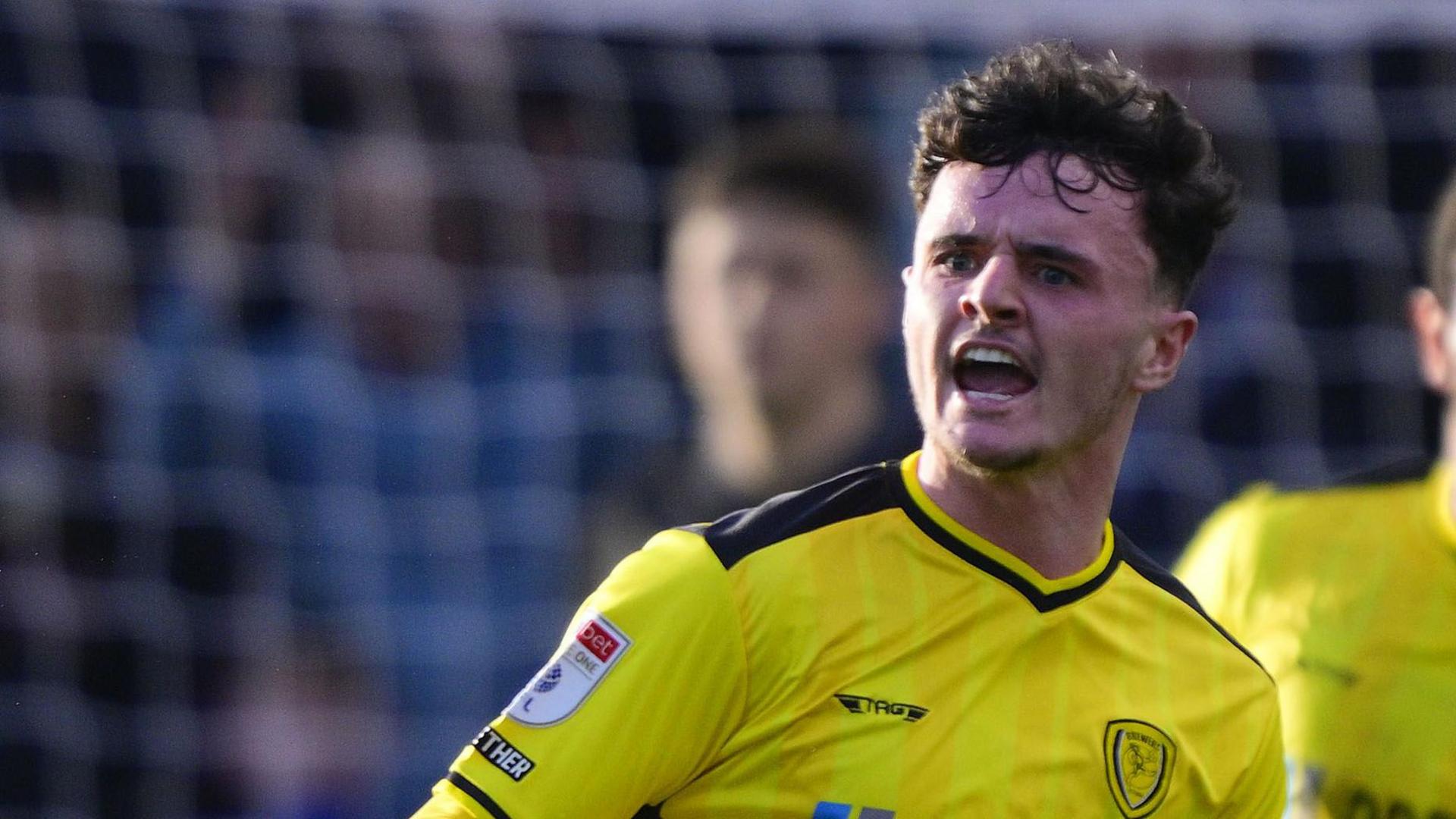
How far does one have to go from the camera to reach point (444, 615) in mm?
6773

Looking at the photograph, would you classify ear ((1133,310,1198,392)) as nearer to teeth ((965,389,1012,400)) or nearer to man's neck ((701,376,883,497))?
teeth ((965,389,1012,400))

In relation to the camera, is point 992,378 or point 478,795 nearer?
point 478,795

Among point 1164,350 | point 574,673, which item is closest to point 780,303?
point 1164,350

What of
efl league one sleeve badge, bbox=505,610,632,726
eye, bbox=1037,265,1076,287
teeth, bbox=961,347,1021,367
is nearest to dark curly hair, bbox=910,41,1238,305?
eye, bbox=1037,265,1076,287

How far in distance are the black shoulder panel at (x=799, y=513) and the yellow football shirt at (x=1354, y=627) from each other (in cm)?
115

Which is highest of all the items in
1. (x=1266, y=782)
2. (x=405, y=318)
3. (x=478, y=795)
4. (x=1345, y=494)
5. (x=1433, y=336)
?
(x=405, y=318)

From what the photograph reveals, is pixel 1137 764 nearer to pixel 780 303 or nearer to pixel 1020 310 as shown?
pixel 1020 310

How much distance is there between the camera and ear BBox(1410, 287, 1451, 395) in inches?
156

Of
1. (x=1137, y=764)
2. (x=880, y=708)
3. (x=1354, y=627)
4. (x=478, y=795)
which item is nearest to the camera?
(x=478, y=795)

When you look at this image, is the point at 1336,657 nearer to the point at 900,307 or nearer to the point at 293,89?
the point at 900,307

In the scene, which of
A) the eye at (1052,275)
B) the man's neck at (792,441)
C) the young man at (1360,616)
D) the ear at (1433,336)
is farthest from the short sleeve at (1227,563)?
the man's neck at (792,441)

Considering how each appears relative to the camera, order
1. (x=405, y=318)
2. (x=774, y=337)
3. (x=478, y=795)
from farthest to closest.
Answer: (x=405, y=318)
(x=774, y=337)
(x=478, y=795)

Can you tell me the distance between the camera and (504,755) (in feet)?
8.43

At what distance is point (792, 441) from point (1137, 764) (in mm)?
2773
